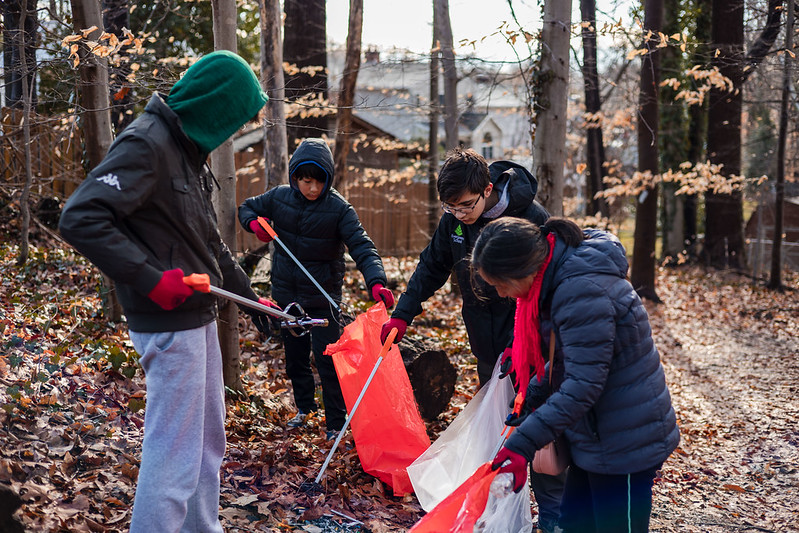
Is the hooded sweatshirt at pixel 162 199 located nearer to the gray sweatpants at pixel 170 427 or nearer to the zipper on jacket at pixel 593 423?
the gray sweatpants at pixel 170 427

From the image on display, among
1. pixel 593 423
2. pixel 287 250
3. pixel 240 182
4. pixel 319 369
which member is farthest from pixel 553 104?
pixel 240 182

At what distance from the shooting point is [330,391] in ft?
14.8

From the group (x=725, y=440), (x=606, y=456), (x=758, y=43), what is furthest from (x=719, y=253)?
(x=606, y=456)

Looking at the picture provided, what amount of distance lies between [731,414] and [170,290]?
6110 mm

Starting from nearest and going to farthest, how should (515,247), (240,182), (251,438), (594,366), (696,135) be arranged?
(594,366)
(515,247)
(251,438)
(240,182)
(696,135)

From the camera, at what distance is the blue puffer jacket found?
7.64 feet

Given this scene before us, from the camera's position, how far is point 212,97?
2459mm

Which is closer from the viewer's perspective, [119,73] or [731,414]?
[119,73]

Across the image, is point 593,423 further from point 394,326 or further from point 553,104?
point 553,104

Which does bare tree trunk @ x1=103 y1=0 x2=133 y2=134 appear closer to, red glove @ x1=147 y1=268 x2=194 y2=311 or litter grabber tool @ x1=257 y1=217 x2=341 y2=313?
litter grabber tool @ x1=257 y1=217 x2=341 y2=313

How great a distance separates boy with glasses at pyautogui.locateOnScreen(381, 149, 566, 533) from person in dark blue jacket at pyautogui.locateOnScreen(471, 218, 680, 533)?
81 centimetres

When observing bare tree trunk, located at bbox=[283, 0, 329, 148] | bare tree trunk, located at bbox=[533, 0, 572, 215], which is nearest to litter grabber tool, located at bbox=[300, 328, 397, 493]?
bare tree trunk, located at bbox=[533, 0, 572, 215]

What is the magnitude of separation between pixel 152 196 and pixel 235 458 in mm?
2049

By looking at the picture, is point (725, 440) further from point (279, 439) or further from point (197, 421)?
point (197, 421)
